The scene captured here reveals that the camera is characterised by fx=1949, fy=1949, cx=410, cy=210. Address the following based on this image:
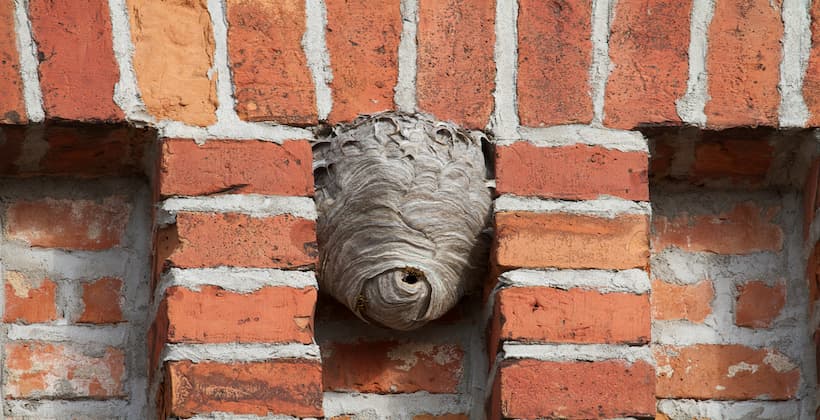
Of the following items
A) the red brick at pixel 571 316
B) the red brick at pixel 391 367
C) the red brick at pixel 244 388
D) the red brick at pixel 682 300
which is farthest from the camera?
the red brick at pixel 682 300

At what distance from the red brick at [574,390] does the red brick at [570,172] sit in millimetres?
A: 266

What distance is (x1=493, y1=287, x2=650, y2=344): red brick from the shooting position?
2785 millimetres

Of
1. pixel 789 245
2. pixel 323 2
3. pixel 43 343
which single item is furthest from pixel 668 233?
A: pixel 43 343

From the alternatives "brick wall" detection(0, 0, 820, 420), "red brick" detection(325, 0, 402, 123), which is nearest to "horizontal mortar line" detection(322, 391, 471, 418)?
"brick wall" detection(0, 0, 820, 420)

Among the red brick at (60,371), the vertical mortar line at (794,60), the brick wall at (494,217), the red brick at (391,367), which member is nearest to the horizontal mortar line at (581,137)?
the brick wall at (494,217)

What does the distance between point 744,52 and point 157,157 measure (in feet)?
2.97

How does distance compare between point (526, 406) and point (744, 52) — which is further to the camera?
point (744, 52)

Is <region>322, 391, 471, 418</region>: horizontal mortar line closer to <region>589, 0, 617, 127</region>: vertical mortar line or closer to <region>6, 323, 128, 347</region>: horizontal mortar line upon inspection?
<region>6, 323, 128, 347</region>: horizontal mortar line

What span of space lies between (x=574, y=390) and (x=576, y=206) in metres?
0.29

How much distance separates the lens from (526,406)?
2.74 metres

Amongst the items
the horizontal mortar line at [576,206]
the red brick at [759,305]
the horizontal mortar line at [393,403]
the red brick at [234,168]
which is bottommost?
the horizontal mortar line at [393,403]

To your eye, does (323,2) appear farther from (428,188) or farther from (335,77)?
(428,188)

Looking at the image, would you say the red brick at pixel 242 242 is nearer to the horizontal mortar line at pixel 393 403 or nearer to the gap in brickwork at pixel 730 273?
the horizontal mortar line at pixel 393 403

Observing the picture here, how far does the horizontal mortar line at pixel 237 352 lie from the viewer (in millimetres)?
2701
